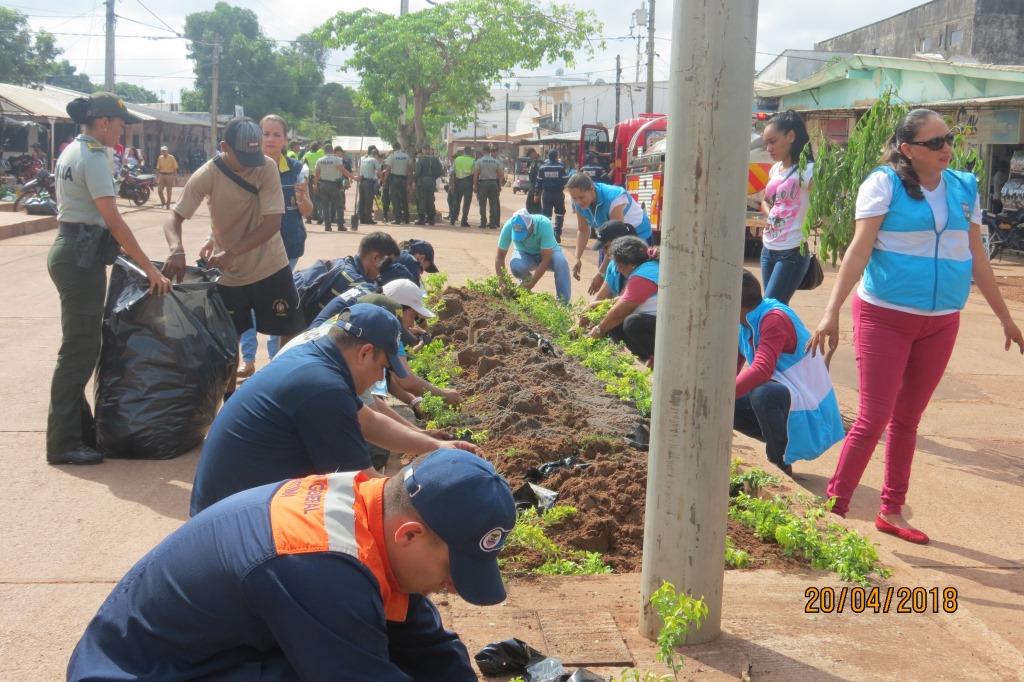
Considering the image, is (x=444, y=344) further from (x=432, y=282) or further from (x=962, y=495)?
(x=962, y=495)

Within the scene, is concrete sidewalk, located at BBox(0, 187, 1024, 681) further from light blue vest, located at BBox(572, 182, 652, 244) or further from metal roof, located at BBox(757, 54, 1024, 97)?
metal roof, located at BBox(757, 54, 1024, 97)

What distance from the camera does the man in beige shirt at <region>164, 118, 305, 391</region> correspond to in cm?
638

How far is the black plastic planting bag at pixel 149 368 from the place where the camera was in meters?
5.68

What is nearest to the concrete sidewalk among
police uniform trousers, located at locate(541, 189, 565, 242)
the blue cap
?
the blue cap

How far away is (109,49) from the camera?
39.0 m

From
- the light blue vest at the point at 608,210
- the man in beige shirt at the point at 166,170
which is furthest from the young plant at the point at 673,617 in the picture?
the man in beige shirt at the point at 166,170

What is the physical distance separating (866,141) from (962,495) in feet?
11.3

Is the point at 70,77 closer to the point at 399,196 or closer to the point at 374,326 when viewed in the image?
the point at 399,196

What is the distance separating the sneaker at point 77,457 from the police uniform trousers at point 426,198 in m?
18.7

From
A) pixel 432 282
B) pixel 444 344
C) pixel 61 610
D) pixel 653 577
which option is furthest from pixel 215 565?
pixel 432 282

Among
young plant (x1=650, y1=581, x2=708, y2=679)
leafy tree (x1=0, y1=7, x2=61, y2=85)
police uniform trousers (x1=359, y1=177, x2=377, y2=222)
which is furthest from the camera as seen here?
leafy tree (x1=0, y1=7, x2=61, y2=85)
